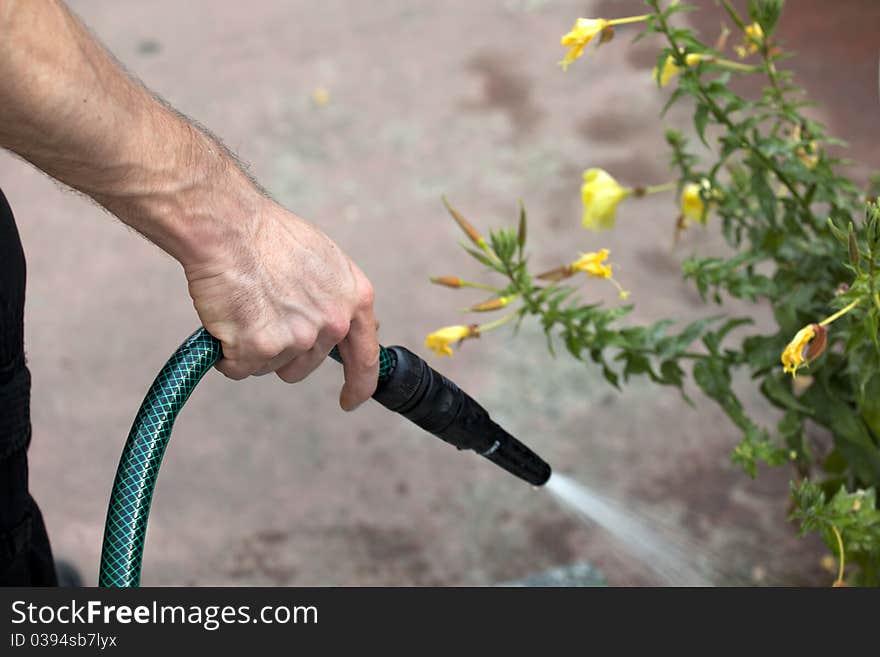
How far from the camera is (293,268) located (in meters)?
1.09

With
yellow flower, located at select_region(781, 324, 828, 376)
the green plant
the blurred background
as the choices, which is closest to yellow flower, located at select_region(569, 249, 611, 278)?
the green plant

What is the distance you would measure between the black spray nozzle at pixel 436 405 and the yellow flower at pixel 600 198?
1.34 ft

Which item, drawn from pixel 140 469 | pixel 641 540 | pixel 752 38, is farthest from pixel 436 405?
pixel 641 540

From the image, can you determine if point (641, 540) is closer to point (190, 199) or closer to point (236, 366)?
point (236, 366)

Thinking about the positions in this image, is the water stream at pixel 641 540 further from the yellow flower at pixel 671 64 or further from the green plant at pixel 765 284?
the yellow flower at pixel 671 64

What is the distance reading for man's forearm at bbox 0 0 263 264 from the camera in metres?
0.90

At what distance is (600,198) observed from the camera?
5.09 ft

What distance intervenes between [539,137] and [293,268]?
211 cm

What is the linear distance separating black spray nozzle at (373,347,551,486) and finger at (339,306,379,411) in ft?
0.12

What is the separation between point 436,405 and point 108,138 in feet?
1.48

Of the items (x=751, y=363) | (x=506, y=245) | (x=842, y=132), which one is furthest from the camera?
(x=842, y=132)

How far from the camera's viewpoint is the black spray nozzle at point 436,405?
1207 mm
